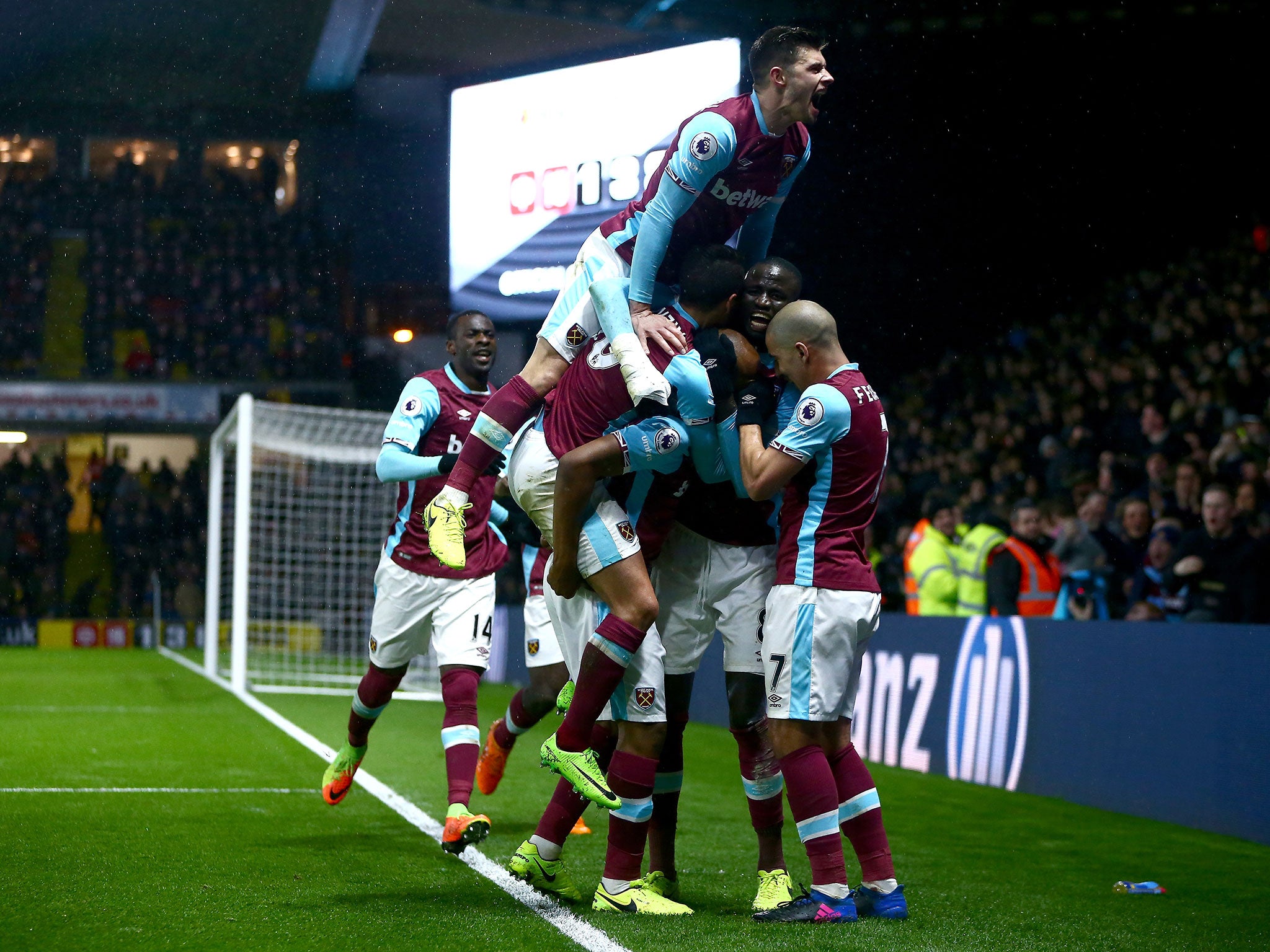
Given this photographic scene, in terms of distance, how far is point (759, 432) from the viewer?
4.47m

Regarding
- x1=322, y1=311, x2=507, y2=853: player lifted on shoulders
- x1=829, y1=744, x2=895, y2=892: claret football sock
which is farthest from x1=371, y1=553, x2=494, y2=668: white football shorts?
x1=829, y1=744, x2=895, y2=892: claret football sock

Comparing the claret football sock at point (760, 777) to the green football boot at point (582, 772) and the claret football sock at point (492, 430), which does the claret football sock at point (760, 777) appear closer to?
the green football boot at point (582, 772)

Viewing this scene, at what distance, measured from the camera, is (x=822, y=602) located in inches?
172

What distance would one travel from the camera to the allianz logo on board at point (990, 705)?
27.2 ft

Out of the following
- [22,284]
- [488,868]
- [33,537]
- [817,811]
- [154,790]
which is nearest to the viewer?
[817,811]

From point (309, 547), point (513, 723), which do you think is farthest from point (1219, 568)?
point (309, 547)

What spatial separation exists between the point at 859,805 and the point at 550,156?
12850 millimetres

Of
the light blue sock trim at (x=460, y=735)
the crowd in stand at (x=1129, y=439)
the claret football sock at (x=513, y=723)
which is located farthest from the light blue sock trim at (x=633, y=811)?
the crowd in stand at (x=1129, y=439)

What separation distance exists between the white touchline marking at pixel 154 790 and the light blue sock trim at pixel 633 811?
342 cm

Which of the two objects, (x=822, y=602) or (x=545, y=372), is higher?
(x=545, y=372)

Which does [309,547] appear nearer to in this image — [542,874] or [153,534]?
[542,874]

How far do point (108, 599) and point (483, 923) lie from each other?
24994mm

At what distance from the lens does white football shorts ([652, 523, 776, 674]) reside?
477 cm

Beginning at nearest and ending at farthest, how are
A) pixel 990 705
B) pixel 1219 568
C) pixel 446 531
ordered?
pixel 446 531
pixel 1219 568
pixel 990 705
